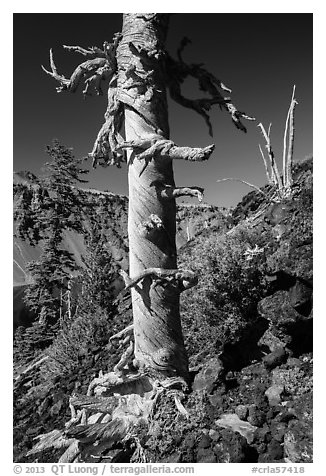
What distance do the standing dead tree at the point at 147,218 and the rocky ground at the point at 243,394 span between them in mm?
297

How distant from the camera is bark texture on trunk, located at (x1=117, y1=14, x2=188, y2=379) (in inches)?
138

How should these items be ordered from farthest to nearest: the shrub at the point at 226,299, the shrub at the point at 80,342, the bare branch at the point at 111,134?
the shrub at the point at 80,342 → the shrub at the point at 226,299 → the bare branch at the point at 111,134

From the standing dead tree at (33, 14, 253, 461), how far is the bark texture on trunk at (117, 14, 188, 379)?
0.01 m

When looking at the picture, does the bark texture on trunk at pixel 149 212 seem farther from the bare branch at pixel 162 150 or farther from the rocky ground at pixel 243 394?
the rocky ground at pixel 243 394

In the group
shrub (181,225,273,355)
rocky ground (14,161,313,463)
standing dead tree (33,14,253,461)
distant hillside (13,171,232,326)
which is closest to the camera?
rocky ground (14,161,313,463)

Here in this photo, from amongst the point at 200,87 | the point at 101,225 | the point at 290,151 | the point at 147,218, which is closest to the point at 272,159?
the point at 290,151

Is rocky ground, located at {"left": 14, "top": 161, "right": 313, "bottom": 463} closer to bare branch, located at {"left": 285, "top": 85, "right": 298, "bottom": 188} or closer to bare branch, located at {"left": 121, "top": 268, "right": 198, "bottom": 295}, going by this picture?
bare branch, located at {"left": 121, "top": 268, "right": 198, "bottom": 295}

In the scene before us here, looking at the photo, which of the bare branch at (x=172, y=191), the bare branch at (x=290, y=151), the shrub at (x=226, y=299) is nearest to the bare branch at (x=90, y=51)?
the bare branch at (x=172, y=191)

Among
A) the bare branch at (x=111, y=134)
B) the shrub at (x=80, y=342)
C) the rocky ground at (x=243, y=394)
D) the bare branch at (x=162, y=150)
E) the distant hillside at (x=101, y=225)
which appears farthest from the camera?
the distant hillside at (x=101, y=225)

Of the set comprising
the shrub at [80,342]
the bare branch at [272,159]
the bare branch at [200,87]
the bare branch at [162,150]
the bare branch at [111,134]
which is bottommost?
the shrub at [80,342]

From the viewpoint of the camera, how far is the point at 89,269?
11.3m

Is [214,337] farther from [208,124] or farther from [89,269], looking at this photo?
[89,269]

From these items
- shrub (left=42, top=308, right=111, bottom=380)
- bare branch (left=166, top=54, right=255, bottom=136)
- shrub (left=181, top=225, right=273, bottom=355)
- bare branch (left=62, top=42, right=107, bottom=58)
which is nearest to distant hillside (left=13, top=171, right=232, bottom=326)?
shrub (left=42, top=308, right=111, bottom=380)

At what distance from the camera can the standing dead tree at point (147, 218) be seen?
3.40 meters
